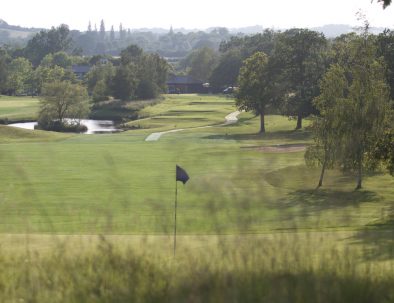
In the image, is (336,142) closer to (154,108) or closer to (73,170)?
(73,170)

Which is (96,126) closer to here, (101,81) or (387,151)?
(101,81)

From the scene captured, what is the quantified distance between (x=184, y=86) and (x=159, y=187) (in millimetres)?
168867

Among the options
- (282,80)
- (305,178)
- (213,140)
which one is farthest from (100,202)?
(282,80)

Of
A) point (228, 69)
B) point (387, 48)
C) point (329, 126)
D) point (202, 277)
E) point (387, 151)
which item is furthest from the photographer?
point (228, 69)

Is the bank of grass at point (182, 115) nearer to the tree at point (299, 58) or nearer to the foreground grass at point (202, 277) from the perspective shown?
the tree at point (299, 58)

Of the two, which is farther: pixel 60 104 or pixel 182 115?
pixel 182 115

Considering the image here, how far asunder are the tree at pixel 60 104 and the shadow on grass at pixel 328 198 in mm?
64555

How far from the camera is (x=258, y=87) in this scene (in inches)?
3103

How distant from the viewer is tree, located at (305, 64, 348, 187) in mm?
38281

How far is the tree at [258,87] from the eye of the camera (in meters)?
78.7

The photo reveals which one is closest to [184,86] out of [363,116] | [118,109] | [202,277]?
[118,109]

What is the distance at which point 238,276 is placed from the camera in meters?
5.82

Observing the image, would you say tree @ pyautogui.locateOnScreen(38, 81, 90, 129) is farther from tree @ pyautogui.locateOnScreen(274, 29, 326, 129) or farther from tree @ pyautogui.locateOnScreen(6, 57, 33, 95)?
tree @ pyautogui.locateOnScreen(6, 57, 33, 95)

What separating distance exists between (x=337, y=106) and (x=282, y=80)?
4149cm
